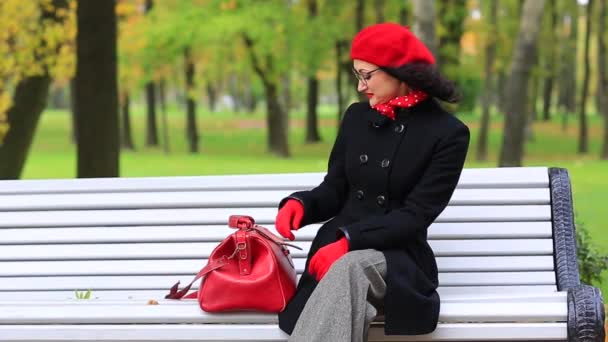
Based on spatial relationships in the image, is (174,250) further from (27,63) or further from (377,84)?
(27,63)

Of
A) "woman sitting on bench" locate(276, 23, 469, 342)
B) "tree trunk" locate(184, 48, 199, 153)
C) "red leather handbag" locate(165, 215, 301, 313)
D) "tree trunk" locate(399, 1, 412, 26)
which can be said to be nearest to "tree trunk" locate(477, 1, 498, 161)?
"tree trunk" locate(399, 1, 412, 26)

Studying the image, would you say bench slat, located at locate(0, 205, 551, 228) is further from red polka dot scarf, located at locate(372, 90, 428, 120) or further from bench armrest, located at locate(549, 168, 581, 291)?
red polka dot scarf, located at locate(372, 90, 428, 120)

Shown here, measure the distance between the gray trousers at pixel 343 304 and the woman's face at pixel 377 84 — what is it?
2.19 feet

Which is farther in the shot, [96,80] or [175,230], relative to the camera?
[96,80]

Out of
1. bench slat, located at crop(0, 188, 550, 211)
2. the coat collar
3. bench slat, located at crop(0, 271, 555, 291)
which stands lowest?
bench slat, located at crop(0, 271, 555, 291)

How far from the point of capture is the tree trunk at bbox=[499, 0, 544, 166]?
601 inches

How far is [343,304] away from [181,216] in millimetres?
1617

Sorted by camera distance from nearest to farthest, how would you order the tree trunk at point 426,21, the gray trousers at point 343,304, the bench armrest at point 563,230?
1. the gray trousers at point 343,304
2. the bench armrest at point 563,230
3. the tree trunk at point 426,21

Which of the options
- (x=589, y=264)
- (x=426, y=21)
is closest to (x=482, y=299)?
(x=589, y=264)

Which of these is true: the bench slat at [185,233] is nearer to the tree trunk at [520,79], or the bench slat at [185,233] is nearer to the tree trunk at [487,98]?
the tree trunk at [520,79]

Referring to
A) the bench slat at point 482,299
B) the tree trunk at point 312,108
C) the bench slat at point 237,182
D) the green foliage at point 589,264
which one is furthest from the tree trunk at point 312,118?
the bench slat at point 482,299

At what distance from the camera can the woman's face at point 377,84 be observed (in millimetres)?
4152

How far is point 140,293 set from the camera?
4.98 metres

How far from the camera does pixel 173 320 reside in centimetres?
405
